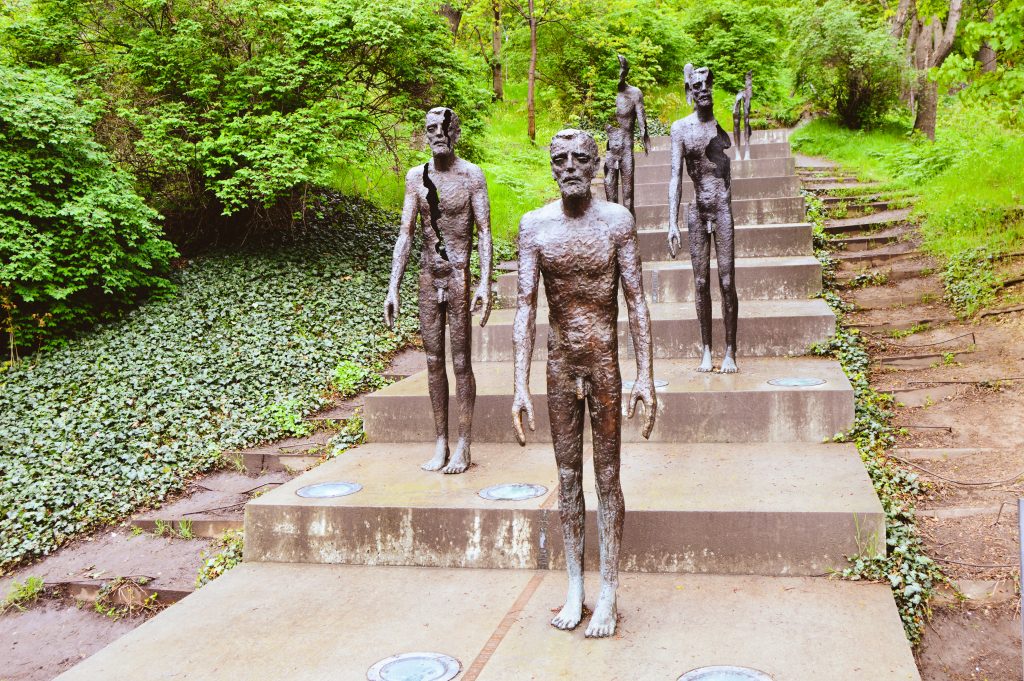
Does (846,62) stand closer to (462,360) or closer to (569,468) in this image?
(462,360)

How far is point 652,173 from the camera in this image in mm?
13953

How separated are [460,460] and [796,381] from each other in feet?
8.99

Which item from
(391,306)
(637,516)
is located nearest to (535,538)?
(637,516)

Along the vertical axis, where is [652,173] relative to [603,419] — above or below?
above

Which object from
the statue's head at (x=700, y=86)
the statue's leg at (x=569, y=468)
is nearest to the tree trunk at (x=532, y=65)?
the statue's head at (x=700, y=86)

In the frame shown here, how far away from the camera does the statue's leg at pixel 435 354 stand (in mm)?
5574

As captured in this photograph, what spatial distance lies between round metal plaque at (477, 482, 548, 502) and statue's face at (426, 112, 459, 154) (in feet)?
7.50

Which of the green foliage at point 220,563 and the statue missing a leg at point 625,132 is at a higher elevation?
the statue missing a leg at point 625,132

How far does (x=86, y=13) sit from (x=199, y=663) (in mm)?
10562

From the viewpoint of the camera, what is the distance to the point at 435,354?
5621 mm

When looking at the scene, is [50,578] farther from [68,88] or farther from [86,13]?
[86,13]

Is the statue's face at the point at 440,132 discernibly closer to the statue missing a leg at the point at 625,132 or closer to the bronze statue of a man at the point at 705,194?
the bronze statue of a man at the point at 705,194

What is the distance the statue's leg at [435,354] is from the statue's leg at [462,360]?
0.09m

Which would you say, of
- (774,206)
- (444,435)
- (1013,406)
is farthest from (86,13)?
(1013,406)
